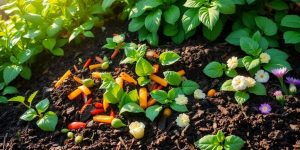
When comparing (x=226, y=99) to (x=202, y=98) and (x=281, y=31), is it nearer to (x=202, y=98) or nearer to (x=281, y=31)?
(x=202, y=98)

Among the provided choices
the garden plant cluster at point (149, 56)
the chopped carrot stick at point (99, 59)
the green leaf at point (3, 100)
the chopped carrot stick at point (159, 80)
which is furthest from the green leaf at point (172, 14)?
the green leaf at point (3, 100)

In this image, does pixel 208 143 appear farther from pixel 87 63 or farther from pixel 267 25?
pixel 87 63

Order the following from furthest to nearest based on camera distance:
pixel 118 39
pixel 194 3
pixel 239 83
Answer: pixel 118 39, pixel 194 3, pixel 239 83

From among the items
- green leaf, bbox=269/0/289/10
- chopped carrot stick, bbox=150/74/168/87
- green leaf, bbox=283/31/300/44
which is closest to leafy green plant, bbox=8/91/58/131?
chopped carrot stick, bbox=150/74/168/87

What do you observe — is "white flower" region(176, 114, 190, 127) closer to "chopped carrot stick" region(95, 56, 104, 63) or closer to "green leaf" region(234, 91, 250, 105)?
"green leaf" region(234, 91, 250, 105)

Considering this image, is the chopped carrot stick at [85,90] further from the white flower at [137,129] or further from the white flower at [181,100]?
the white flower at [181,100]

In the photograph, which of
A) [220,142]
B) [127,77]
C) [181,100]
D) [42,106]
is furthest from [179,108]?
[42,106]
